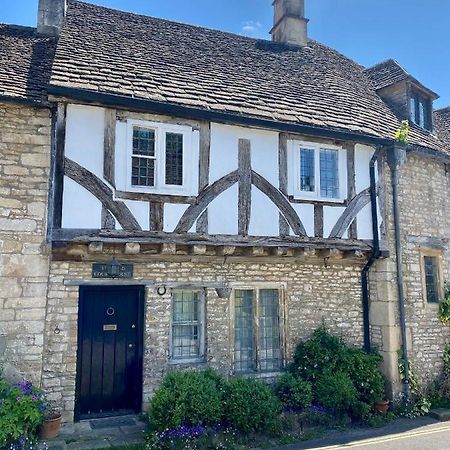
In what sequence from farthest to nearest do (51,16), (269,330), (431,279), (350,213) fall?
1. (51,16)
2. (431,279)
3. (350,213)
4. (269,330)

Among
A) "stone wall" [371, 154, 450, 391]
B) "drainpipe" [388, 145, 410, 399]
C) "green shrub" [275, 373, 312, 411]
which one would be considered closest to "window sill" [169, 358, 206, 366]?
"green shrub" [275, 373, 312, 411]

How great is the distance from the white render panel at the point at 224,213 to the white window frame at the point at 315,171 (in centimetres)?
127

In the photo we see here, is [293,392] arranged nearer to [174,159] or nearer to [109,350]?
[109,350]

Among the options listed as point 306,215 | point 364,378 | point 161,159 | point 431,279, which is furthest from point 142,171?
point 431,279

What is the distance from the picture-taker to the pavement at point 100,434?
674 centimetres

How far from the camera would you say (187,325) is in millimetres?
8688

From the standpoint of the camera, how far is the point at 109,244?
7.71 meters

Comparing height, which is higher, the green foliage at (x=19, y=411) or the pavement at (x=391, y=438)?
the green foliage at (x=19, y=411)

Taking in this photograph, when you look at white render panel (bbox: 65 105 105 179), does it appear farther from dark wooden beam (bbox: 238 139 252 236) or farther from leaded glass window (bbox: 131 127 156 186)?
dark wooden beam (bbox: 238 139 252 236)

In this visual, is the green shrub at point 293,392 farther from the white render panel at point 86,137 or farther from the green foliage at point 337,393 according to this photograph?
the white render panel at point 86,137

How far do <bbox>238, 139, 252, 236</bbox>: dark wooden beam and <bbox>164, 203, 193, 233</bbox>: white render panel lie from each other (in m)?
1.20

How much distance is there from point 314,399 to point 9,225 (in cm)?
641

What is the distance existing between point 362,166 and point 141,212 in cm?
512

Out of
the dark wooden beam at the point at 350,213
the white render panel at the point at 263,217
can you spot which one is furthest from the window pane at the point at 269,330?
the dark wooden beam at the point at 350,213
